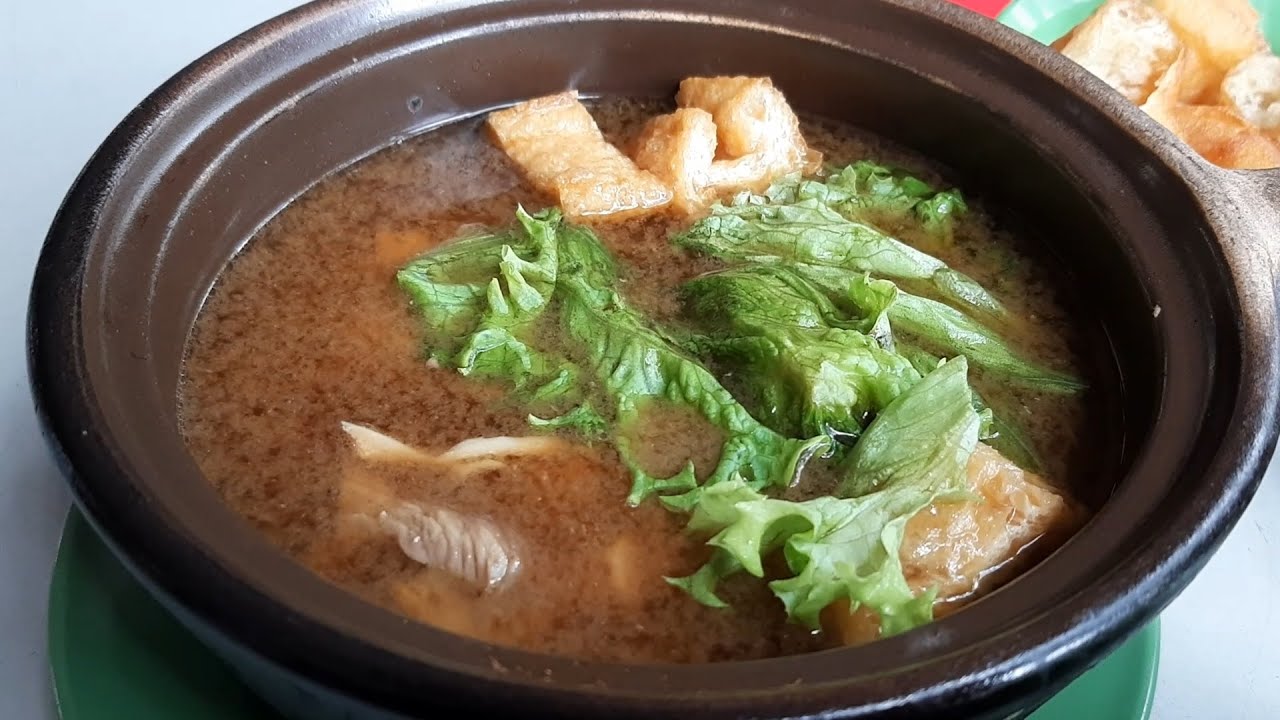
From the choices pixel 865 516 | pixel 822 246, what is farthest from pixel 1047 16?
pixel 865 516

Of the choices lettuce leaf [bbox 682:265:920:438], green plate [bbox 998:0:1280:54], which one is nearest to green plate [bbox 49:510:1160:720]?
lettuce leaf [bbox 682:265:920:438]

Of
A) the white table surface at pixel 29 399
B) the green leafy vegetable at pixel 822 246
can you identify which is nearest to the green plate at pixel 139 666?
the white table surface at pixel 29 399

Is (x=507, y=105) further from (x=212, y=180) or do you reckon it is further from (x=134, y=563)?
(x=134, y=563)

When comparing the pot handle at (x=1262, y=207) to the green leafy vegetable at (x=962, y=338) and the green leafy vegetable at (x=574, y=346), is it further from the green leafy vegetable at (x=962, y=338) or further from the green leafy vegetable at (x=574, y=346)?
the green leafy vegetable at (x=574, y=346)

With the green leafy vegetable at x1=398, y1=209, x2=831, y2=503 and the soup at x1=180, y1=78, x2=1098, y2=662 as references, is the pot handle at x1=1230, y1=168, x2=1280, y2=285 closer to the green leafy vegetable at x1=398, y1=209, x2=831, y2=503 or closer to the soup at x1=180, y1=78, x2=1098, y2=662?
the soup at x1=180, y1=78, x2=1098, y2=662

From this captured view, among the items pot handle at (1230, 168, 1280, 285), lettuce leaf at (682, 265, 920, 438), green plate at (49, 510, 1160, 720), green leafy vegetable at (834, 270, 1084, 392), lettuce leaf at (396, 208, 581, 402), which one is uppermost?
pot handle at (1230, 168, 1280, 285)

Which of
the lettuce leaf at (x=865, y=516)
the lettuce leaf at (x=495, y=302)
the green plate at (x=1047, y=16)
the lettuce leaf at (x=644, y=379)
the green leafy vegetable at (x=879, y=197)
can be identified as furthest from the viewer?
the green plate at (x=1047, y=16)
